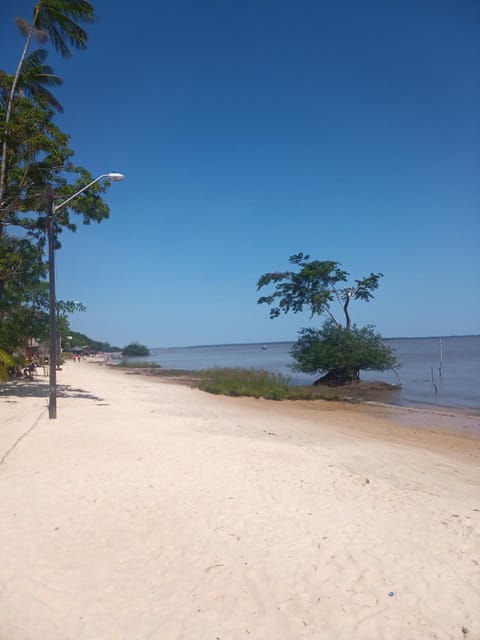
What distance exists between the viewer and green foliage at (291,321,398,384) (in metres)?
24.1

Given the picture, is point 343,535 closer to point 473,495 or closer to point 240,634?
point 240,634

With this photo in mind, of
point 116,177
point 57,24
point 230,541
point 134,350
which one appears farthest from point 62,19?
point 134,350

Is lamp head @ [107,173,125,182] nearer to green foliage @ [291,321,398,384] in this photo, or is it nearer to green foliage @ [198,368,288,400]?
green foliage @ [198,368,288,400]

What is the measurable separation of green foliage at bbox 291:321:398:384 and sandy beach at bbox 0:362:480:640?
16053 mm

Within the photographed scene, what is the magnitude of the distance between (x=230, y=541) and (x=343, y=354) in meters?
21.1

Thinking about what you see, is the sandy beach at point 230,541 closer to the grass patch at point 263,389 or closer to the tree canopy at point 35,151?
the tree canopy at point 35,151

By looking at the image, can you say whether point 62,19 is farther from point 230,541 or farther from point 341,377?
point 341,377

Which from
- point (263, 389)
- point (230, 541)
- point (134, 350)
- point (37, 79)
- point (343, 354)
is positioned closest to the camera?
point (230, 541)

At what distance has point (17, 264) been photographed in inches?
499

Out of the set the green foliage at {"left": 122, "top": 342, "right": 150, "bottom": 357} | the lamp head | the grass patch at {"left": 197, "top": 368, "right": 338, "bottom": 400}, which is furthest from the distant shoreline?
the green foliage at {"left": 122, "top": 342, "right": 150, "bottom": 357}

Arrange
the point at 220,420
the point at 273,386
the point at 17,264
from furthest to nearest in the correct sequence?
the point at 273,386 → the point at 17,264 → the point at 220,420

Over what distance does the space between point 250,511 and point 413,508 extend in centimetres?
205

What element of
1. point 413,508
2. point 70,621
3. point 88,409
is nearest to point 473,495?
point 413,508

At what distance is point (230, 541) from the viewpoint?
418 centimetres
